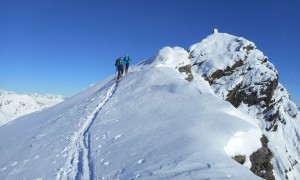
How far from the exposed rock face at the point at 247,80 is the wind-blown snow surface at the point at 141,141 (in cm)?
3042

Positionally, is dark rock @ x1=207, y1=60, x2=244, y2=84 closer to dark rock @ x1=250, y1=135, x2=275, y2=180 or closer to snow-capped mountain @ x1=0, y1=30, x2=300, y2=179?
snow-capped mountain @ x1=0, y1=30, x2=300, y2=179

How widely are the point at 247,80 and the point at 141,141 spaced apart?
163 ft

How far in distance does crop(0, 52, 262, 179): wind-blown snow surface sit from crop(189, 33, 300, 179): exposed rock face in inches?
1198

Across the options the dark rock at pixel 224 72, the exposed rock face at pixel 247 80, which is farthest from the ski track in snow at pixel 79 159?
the exposed rock face at pixel 247 80

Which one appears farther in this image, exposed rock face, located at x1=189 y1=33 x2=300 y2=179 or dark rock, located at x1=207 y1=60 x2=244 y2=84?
exposed rock face, located at x1=189 y1=33 x2=300 y2=179

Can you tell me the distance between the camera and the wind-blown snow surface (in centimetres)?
1334

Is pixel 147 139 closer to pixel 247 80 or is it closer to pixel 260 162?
pixel 260 162

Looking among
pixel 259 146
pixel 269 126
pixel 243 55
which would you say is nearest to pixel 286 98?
pixel 269 126

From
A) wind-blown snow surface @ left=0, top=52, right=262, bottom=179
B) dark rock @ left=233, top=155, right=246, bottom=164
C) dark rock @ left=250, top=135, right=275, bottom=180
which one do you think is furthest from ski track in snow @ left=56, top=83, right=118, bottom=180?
dark rock @ left=250, top=135, right=275, bottom=180

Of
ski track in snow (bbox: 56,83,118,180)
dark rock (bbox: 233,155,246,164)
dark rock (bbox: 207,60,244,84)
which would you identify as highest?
dark rock (bbox: 207,60,244,84)

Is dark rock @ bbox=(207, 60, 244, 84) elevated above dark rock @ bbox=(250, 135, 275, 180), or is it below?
above

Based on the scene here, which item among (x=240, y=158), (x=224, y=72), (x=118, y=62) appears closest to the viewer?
(x=240, y=158)

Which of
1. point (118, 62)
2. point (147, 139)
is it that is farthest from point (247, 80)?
point (147, 139)

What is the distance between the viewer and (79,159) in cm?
1627
